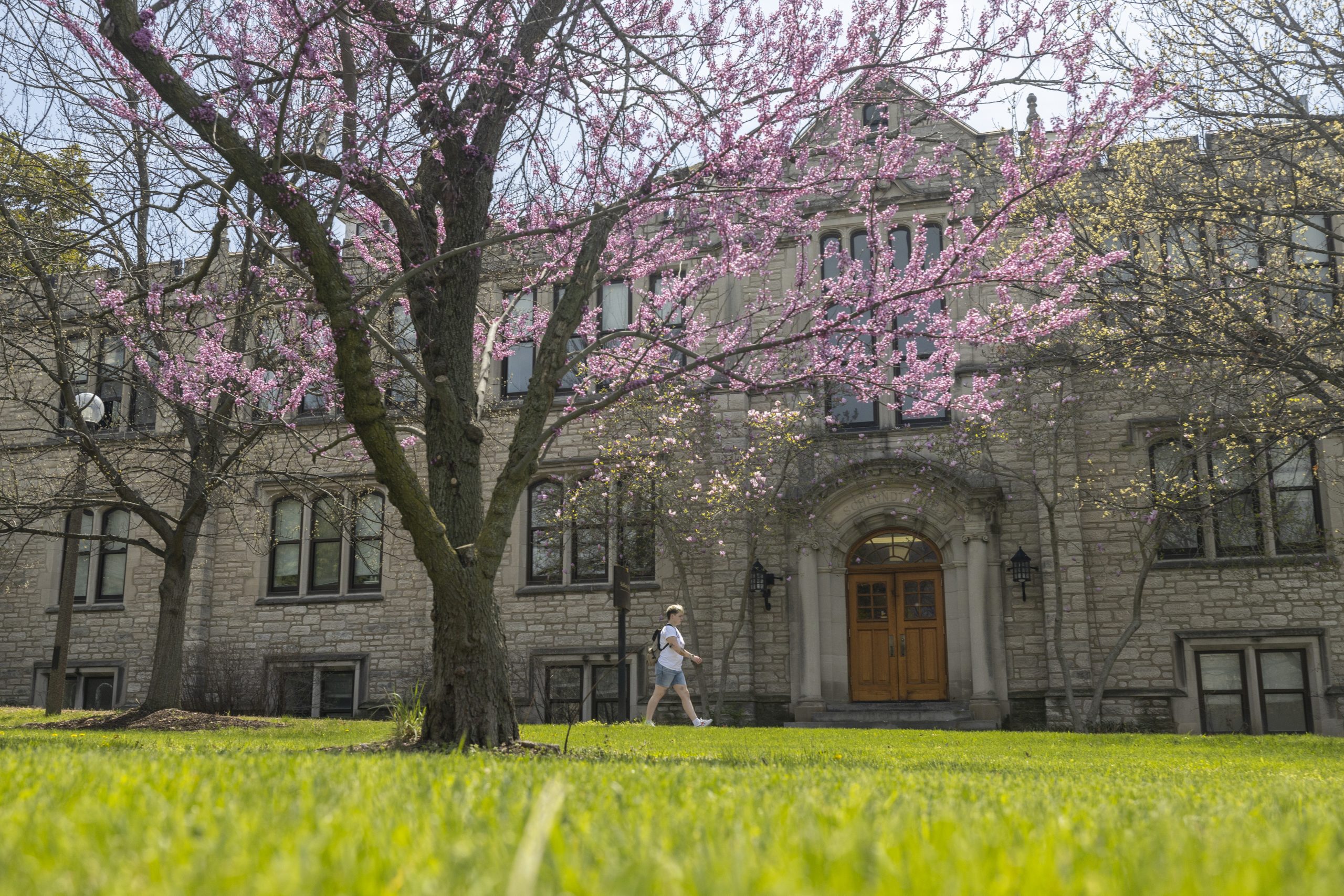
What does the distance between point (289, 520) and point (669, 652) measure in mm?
11741

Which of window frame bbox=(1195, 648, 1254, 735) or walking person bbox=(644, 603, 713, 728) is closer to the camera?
walking person bbox=(644, 603, 713, 728)

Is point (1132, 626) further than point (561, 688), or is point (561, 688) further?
point (561, 688)

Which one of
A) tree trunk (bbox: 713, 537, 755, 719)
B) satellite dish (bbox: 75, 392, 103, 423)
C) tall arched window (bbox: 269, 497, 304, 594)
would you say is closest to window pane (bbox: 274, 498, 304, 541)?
Result: tall arched window (bbox: 269, 497, 304, 594)

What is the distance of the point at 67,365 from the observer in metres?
Result: 14.4

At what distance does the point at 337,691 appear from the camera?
856 inches

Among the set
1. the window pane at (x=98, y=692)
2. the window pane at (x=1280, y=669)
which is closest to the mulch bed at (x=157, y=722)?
the window pane at (x=98, y=692)

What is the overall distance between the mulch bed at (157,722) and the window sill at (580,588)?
20.4 feet

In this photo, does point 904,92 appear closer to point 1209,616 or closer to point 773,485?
point 773,485

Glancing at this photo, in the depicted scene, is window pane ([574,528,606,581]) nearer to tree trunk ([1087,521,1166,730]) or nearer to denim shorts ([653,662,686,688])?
denim shorts ([653,662,686,688])

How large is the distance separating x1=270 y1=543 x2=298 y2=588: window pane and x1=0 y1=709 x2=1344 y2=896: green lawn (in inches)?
713

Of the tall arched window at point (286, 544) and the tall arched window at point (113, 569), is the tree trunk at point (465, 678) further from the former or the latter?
the tall arched window at point (113, 569)

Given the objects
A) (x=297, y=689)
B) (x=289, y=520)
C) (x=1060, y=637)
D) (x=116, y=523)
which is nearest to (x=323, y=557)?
(x=289, y=520)

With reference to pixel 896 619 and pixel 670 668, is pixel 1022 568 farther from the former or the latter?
pixel 670 668

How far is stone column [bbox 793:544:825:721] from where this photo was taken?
18.4 meters
